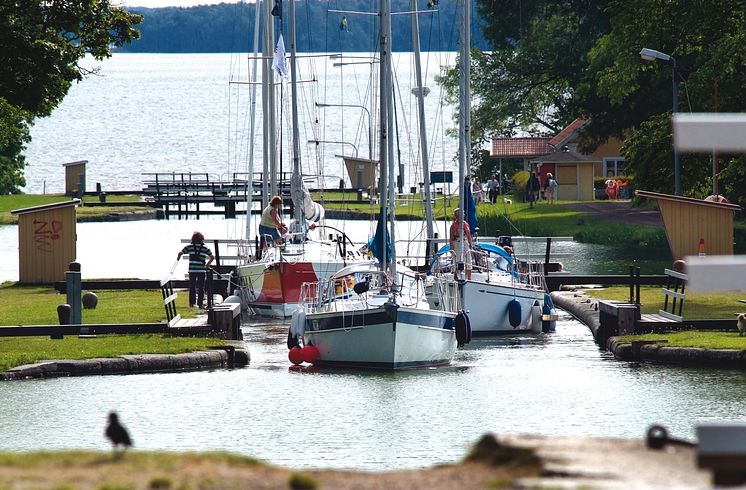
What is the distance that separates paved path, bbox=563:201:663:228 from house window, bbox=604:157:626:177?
1273cm

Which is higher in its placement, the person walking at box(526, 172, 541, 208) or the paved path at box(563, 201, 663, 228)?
the person walking at box(526, 172, 541, 208)

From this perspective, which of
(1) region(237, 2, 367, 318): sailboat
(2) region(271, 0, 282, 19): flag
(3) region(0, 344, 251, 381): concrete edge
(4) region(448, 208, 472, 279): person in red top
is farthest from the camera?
(2) region(271, 0, 282, 19): flag

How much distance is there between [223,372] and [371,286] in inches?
144

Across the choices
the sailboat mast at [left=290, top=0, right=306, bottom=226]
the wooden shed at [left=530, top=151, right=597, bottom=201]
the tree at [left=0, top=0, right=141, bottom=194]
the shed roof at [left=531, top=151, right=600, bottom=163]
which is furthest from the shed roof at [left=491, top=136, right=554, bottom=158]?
the tree at [left=0, top=0, right=141, bottom=194]

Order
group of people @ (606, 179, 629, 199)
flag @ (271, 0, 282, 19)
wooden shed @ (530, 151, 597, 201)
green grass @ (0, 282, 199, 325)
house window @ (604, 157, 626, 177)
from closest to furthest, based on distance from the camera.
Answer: green grass @ (0, 282, 199, 325)
flag @ (271, 0, 282, 19)
group of people @ (606, 179, 629, 199)
wooden shed @ (530, 151, 597, 201)
house window @ (604, 157, 626, 177)

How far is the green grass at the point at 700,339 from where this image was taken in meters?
25.1

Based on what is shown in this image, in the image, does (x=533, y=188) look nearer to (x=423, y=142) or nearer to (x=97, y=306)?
(x=423, y=142)

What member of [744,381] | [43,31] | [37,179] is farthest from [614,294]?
[37,179]

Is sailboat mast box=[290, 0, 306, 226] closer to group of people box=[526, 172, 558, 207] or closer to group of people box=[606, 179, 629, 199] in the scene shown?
group of people box=[526, 172, 558, 207]

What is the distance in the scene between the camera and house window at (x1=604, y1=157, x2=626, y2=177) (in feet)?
292

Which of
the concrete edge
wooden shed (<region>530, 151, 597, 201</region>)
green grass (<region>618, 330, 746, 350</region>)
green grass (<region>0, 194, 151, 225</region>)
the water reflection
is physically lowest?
the water reflection

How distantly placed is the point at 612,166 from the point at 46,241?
5716cm

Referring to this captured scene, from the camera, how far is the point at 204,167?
480 feet

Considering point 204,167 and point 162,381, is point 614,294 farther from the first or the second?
point 204,167
